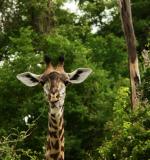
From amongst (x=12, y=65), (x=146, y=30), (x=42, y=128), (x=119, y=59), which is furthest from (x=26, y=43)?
(x=146, y=30)

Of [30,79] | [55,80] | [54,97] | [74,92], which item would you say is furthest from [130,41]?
[54,97]

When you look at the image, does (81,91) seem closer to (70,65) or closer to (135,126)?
(70,65)

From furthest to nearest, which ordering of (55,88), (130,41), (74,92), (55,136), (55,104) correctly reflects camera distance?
1. (74,92)
2. (130,41)
3. (55,136)
4. (55,88)
5. (55,104)

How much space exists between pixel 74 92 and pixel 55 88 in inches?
498

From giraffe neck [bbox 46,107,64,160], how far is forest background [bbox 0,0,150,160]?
1.63 m

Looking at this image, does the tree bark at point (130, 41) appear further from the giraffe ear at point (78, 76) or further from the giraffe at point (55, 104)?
the giraffe at point (55, 104)

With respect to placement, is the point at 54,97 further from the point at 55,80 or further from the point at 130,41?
the point at 130,41

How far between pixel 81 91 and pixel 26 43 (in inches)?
110

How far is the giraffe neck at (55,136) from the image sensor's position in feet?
32.0

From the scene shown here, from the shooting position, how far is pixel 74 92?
2244 centimetres

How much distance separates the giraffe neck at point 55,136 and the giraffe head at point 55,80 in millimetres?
199

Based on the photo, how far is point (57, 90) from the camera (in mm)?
9750

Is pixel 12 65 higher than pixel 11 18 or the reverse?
the reverse

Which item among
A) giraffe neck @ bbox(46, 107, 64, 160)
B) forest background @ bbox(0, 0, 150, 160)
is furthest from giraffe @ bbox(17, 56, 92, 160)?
forest background @ bbox(0, 0, 150, 160)
